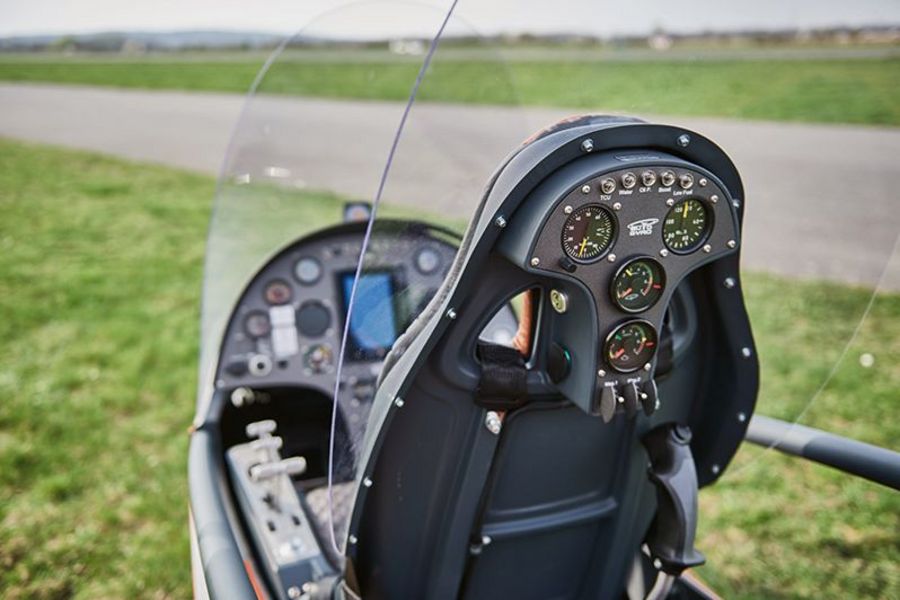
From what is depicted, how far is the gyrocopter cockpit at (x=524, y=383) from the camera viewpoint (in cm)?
95

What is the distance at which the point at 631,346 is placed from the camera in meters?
1.03

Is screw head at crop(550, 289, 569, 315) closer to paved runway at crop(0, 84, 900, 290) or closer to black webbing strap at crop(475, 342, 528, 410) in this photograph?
black webbing strap at crop(475, 342, 528, 410)

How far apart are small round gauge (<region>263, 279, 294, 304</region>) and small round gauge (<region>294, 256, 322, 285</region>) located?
0.06 metres

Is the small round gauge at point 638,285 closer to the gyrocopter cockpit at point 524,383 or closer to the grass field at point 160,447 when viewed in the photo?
the gyrocopter cockpit at point 524,383

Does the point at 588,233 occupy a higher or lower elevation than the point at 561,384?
higher

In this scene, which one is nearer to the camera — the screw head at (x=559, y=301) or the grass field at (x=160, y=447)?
the screw head at (x=559, y=301)

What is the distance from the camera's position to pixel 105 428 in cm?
335

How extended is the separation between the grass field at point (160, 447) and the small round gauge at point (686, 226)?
307 millimetres

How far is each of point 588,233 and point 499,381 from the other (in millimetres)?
297

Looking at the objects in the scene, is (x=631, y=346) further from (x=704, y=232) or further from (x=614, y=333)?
(x=704, y=232)

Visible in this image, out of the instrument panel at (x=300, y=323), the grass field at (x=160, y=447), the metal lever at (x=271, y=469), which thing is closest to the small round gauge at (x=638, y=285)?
the grass field at (x=160, y=447)

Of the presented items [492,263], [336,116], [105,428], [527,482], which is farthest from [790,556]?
[336,116]

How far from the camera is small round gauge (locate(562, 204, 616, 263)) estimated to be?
0.93 meters

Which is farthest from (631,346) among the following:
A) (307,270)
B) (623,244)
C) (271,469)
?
(307,270)
